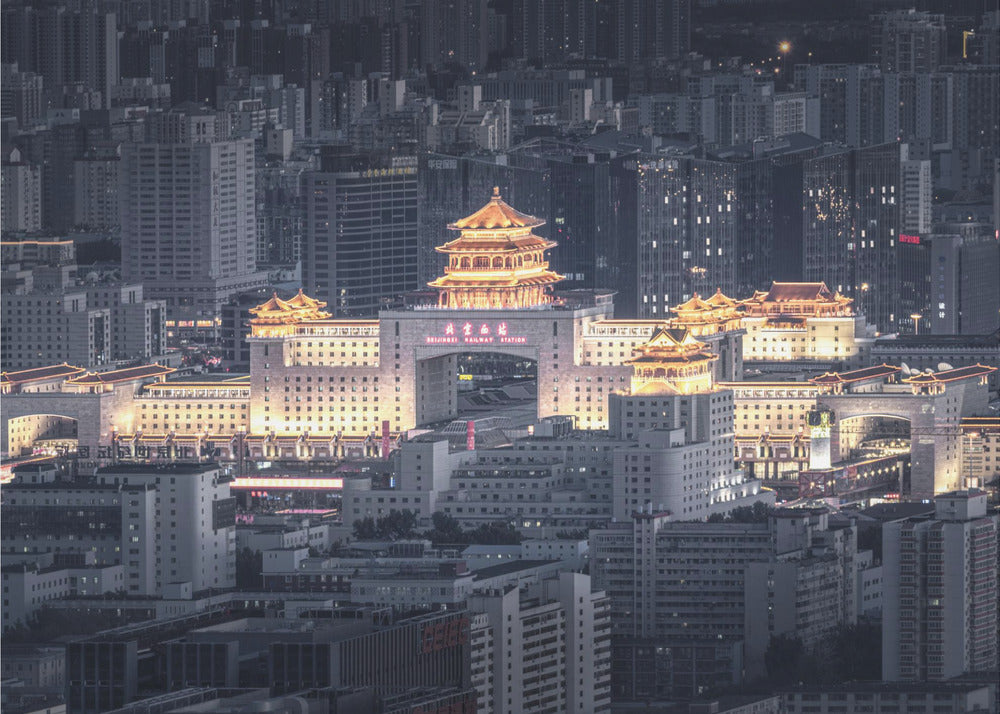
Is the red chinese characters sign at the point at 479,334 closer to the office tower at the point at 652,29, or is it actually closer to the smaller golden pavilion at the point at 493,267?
the smaller golden pavilion at the point at 493,267

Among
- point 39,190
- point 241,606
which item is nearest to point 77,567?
point 241,606

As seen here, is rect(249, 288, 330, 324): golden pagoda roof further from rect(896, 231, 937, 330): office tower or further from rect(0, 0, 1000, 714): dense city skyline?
rect(896, 231, 937, 330): office tower

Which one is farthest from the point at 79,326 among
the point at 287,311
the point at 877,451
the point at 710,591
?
the point at 710,591

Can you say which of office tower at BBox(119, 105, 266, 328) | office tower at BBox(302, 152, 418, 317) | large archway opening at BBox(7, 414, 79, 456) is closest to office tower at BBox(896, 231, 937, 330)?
office tower at BBox(302, 152, 418, 317)

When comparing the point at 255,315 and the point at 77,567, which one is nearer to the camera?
the point at 77,567

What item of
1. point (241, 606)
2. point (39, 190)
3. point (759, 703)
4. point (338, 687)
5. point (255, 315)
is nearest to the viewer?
point (338, 687)

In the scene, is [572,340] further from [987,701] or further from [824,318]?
[987,701]
